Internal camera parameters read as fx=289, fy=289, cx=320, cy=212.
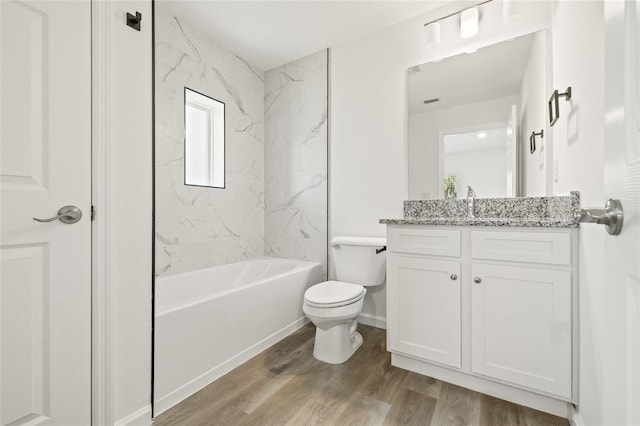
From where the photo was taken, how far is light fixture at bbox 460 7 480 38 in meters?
1.99

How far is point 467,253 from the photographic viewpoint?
1.55 m

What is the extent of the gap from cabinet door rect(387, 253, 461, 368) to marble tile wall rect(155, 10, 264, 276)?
5.32 feet

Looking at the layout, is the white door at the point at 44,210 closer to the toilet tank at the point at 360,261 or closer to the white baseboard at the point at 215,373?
the white baseboard at the point at 215,373

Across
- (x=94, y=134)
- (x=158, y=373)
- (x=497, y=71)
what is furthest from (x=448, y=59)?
(x=158, y=373)

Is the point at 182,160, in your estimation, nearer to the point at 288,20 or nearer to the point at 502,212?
the point at 288,20

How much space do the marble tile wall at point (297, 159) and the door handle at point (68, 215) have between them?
6.13 ft

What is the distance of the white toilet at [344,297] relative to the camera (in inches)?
71.0

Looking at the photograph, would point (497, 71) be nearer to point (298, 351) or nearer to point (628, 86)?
point (628, 86)

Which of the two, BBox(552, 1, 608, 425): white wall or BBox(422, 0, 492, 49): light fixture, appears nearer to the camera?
BBox(552, 1, 608, 425): white wall

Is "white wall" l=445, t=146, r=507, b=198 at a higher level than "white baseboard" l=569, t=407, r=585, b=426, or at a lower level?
higher

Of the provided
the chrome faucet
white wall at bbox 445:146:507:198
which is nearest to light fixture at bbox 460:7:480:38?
white wall at bbox 445:146:507:198

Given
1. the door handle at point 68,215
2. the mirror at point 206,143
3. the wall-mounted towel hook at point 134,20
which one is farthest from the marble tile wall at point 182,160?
the door handle at point 68,215

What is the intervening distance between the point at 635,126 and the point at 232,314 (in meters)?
1.84

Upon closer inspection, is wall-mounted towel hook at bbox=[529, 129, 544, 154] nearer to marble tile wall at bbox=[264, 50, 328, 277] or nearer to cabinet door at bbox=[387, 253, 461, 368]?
cabinet door at bbox=[387, 253, 461, 368]
